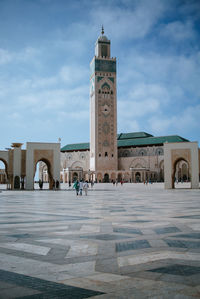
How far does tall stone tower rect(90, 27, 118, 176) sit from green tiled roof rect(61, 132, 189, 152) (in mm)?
8040

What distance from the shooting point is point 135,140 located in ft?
243

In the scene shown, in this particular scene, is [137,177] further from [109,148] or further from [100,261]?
[100,261]

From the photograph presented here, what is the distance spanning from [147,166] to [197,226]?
208 feet

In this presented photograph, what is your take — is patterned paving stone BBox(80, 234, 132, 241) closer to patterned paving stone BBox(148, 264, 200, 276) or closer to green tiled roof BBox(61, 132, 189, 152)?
patterned paving stone BBox(148, 264, 200, 276)

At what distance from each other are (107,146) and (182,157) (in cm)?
4231

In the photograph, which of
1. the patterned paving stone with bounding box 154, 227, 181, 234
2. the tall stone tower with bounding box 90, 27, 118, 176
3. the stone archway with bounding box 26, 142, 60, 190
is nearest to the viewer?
the patterned paving stone with bounding box 154, 227, 181, 234

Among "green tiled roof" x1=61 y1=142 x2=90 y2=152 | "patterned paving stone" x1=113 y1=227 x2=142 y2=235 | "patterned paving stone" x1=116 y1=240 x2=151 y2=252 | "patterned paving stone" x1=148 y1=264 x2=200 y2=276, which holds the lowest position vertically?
"patterned paving stone" x1=113 y1=227 x2=142 y2=235

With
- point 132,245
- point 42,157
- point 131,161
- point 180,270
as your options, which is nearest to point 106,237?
point 132,245

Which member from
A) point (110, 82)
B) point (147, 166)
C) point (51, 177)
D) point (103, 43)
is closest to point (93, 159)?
point (147, 166)

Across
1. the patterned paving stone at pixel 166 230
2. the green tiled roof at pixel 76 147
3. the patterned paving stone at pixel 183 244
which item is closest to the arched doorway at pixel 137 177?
the green tiled roof at pixel 76 147

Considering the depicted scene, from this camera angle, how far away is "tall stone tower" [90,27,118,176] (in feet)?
215

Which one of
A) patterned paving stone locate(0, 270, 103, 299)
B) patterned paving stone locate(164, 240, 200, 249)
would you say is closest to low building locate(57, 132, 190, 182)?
patterned paving stone locate(164, 240, 200, 249)

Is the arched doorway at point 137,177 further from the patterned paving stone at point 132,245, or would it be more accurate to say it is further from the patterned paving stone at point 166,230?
the patterned paving stone at point 132,245

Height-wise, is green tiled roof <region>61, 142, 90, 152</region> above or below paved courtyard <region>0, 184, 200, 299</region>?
above
